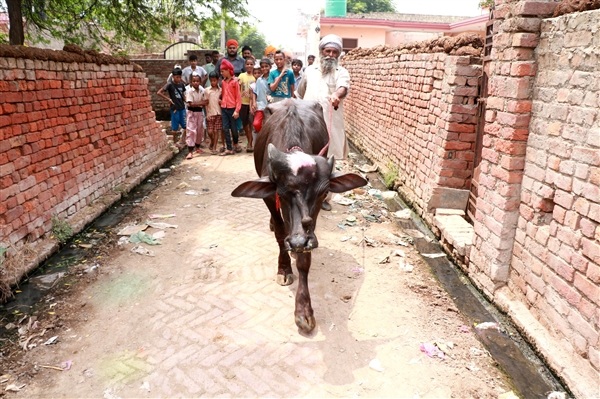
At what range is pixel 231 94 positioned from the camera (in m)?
9.17

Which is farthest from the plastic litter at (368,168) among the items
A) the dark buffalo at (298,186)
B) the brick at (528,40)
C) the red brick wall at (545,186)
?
the brick at (528,40)

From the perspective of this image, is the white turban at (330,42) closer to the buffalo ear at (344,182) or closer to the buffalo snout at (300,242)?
the buffalo ear at (344,182)

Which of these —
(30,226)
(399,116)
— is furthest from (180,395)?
(399,116)

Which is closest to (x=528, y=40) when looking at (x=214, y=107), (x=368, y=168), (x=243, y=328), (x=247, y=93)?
(x=243, y=328)

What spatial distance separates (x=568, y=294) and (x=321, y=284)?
205 cm

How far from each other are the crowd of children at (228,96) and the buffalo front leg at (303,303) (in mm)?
5344

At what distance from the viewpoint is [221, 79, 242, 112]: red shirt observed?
911 cm

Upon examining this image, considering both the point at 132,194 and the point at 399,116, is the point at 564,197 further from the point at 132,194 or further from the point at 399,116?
the point at 132,194

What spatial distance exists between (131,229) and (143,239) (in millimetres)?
442

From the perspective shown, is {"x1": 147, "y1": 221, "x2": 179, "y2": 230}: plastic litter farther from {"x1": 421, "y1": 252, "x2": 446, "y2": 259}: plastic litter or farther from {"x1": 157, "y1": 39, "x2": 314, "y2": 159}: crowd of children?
{"x1": 157, "y1": 39, "x2": 314, "y2": 159}: crowd of children

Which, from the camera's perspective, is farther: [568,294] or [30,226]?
[30,226]

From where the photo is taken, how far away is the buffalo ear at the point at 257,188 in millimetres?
3193

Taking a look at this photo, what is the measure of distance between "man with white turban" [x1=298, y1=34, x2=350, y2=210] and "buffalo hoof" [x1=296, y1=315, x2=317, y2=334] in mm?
2943

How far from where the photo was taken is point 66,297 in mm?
3953
